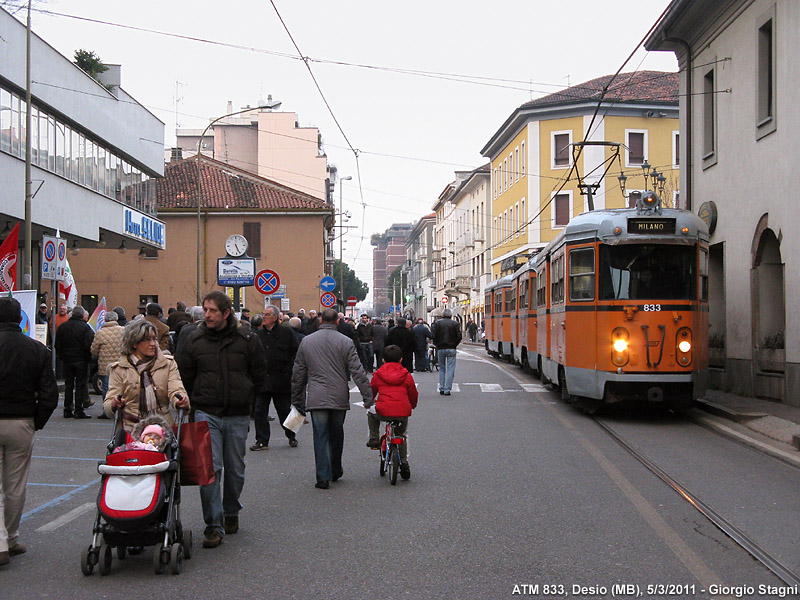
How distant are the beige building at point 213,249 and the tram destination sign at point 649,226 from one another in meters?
34.1

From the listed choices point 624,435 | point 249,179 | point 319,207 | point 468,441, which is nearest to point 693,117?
point 624,435

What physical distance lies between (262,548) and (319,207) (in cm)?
4312

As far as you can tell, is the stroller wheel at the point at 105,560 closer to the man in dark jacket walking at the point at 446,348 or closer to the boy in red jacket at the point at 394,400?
the boy in red jacket at the point at 394,400

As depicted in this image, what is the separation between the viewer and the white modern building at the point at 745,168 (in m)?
15.7

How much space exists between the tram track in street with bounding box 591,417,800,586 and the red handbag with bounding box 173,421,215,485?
12.3 ft

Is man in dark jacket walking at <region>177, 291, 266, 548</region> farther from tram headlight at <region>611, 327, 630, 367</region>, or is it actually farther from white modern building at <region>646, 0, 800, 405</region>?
white modern building at <region>646, 0, 800, 405</region>

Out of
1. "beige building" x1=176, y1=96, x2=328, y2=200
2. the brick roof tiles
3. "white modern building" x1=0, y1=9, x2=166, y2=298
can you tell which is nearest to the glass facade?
"white modern building" x1=0, y1=9, x2=166, y2=298

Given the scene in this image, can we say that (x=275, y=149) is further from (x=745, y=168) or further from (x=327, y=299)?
(x=745, y=168)

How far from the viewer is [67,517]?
7.72m

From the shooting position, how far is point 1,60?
20.0 metres

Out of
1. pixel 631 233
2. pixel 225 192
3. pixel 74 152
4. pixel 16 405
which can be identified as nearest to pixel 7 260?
pixel 16 405

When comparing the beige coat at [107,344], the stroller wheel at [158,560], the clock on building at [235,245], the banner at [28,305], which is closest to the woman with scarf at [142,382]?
the stroller wheel at [158,560]

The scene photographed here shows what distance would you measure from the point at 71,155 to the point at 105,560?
69.5 ft

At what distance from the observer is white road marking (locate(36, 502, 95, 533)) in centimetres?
733
